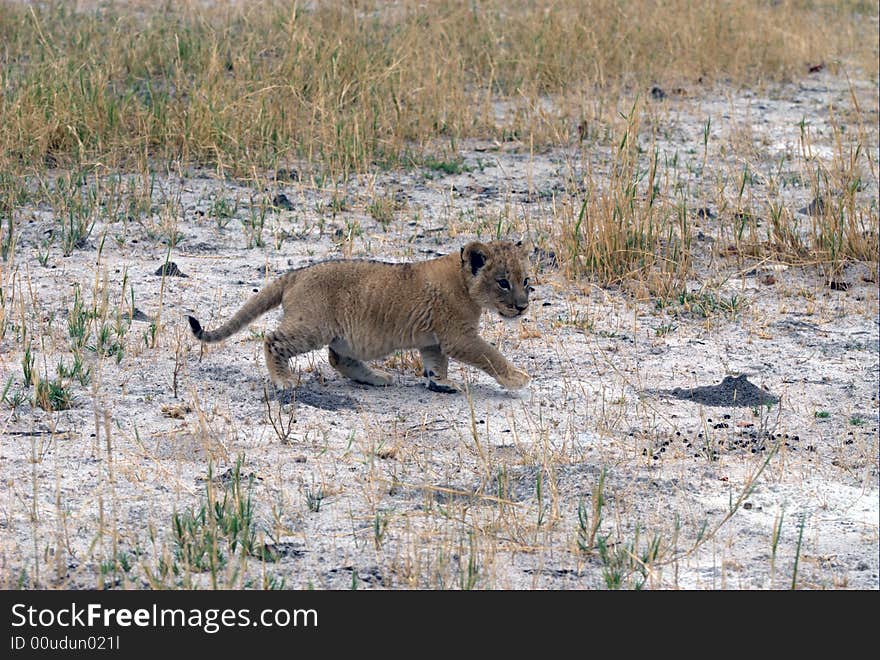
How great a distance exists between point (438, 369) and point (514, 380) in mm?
419

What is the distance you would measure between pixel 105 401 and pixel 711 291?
12.1ft

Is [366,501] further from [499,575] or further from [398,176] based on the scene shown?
[398,176]

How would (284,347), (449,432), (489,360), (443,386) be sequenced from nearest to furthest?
1. (449,432)
2. (284,347)
3. (489,360)
4. (443,386)

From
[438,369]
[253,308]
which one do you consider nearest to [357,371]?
[438,369]

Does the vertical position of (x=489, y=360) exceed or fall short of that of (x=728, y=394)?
it exceeds it

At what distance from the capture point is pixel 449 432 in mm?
5773

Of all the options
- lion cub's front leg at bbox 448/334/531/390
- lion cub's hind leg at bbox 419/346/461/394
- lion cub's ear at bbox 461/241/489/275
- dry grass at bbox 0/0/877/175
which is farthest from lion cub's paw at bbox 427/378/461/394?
dry grass at bbox 0/0/877/175

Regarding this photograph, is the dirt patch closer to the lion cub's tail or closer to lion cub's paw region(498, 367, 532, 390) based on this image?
lion cub's paw region(498, 367, 532, 390)

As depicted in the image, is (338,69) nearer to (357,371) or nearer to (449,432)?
(357,371)

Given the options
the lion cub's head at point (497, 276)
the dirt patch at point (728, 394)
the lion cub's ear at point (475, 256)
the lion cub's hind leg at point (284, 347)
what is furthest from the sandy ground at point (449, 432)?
the lion cub's ear at point (475, 256)

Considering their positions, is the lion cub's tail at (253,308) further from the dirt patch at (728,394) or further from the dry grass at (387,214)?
the dirt patch at (728,394)

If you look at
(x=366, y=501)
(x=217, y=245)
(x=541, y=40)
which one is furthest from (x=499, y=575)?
(x=541, y=40)

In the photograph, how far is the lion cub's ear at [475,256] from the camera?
621 centimetres

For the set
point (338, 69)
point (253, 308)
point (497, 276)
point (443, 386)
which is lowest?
point (443, 386)
